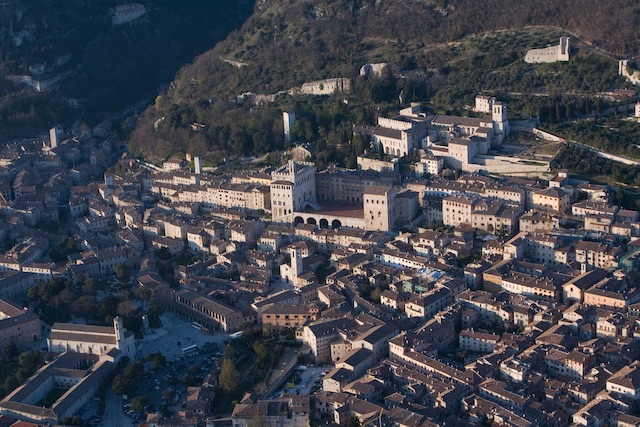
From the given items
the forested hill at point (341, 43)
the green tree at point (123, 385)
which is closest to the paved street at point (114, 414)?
the green tree at point (123, 385)

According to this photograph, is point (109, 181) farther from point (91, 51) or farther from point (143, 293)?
point (91, 51)

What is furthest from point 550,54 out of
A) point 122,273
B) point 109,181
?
point 122,273

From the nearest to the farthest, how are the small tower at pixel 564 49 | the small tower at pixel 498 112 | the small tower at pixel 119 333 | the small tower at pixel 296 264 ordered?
the small tower at pixel 119 333 → the small tower at pixel 296 264 → the small tower at pixel 498 112 → the small tower at pixel 564 49

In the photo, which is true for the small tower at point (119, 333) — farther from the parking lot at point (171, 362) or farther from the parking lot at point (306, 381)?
the parking lot at point (306, 381)

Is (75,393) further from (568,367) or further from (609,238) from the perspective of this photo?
(609,238)

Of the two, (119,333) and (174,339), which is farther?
(174,339)

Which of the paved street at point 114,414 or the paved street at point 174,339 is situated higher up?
the paved street at point 174,339


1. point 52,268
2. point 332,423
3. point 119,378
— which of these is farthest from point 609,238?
point 52,268
